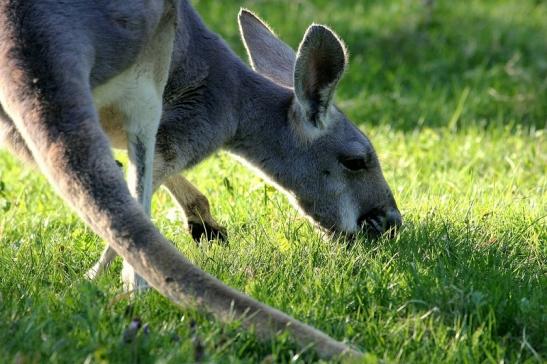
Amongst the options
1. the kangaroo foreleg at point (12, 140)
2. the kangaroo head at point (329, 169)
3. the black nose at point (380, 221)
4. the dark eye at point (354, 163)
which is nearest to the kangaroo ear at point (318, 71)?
the kangaroo head at point (329, 169)

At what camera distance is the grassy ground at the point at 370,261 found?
3.95m

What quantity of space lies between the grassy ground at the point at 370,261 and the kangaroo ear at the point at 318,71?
1.90ft

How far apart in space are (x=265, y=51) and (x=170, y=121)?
50.5 inches

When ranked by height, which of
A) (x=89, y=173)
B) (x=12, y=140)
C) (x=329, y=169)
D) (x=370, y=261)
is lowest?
(x=329, y=169)

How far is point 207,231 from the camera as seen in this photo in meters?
5.82

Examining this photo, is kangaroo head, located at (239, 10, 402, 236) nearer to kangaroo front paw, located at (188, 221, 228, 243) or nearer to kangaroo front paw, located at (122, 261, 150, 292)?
kangaroo front paw, located at (188, 221, 228, 243)

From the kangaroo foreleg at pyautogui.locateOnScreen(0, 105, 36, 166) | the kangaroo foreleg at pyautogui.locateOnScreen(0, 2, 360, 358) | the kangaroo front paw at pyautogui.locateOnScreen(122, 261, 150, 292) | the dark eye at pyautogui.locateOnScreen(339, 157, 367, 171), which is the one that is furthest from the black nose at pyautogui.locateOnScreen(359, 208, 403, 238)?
the kangaroo foreleg at pyautogui.locateOnScreen(0, 2, 360, 358)

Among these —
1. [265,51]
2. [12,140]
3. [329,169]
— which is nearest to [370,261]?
[329,169]

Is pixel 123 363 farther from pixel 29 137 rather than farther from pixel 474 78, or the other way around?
pixel 474 78

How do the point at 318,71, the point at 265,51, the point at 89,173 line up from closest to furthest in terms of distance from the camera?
the point at 89,173
the point at 318,71
the point at 265,51

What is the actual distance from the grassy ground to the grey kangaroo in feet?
0.60

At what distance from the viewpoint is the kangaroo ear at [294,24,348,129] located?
17.9ft

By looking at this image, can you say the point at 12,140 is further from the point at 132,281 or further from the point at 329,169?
the point at 329,169

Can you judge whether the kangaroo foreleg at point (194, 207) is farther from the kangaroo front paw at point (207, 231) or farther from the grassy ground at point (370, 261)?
the grassy ground at point (370, 261)
